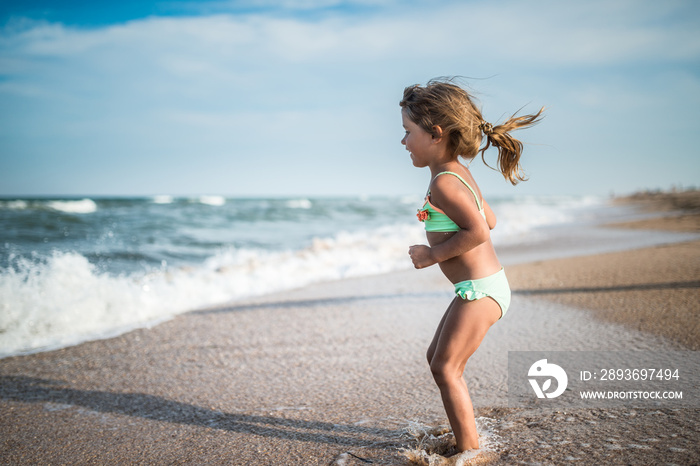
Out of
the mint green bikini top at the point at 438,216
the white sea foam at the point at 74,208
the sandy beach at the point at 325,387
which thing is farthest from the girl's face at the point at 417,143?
the white sea foam at the point at 74,208

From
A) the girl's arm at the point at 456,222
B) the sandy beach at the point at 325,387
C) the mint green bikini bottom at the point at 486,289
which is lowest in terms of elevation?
the sandy beach at the point at 325,387

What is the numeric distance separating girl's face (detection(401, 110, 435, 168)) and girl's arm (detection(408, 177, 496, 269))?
0.66 feet

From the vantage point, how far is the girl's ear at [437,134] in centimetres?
209

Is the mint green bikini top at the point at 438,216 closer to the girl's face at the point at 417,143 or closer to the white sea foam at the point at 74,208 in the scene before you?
the girl's face at the point at 417,143

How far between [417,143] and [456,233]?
19.5 inches

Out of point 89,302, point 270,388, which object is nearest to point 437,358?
point 270,388

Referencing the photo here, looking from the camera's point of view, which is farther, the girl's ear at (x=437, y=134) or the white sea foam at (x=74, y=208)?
the white sea foam at (x=74, y=208)

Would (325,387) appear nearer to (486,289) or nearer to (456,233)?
(486,289)

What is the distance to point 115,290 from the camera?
5730 millimetres

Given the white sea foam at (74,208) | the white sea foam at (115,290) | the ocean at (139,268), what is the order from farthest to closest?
the white sea foam at (74,208) < the ocean at (139,268) < the white sea foam at (115,290)

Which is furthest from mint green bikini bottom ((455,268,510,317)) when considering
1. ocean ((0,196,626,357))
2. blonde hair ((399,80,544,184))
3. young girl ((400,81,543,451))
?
ocean ((0,196,626,357))

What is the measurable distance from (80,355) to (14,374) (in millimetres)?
509

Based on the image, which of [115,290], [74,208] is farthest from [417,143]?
[74,208]

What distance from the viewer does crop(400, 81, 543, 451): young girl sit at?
2002 millimetres
